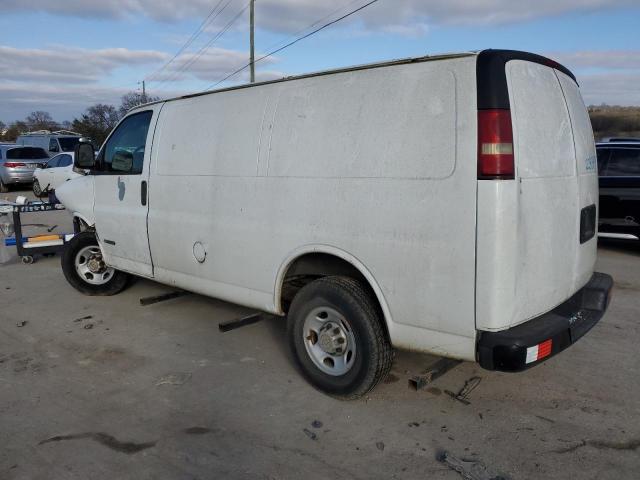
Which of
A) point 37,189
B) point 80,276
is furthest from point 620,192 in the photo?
point 37,189

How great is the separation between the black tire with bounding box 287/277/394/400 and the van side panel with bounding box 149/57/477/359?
161 mm

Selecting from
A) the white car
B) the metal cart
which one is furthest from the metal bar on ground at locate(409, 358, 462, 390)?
the white car

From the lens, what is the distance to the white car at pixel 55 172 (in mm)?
16969

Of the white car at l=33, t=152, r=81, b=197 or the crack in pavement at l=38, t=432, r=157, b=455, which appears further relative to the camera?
the white car at l=33, t=152, r=81, b=197

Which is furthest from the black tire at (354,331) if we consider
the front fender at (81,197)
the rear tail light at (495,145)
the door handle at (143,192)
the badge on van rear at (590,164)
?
the front fender at (81,197)

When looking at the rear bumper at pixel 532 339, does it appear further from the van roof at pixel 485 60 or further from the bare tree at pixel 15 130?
the bare tree at pixel 15 130

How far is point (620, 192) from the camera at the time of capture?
8289mm

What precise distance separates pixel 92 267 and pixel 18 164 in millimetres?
17828

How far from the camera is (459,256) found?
2982mm

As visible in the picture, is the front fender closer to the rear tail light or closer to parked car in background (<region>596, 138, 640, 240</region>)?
the rear tail light

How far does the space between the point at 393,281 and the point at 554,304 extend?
103cm

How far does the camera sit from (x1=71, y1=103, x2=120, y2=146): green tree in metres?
51.9

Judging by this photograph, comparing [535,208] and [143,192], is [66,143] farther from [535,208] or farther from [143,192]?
[535,208]

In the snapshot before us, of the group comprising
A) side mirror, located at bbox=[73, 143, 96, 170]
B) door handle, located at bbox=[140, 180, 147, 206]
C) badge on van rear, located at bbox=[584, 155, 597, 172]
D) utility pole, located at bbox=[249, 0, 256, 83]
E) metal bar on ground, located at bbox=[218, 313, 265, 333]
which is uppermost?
utility pole, located at bbox=[249, 0, 256, 83]
